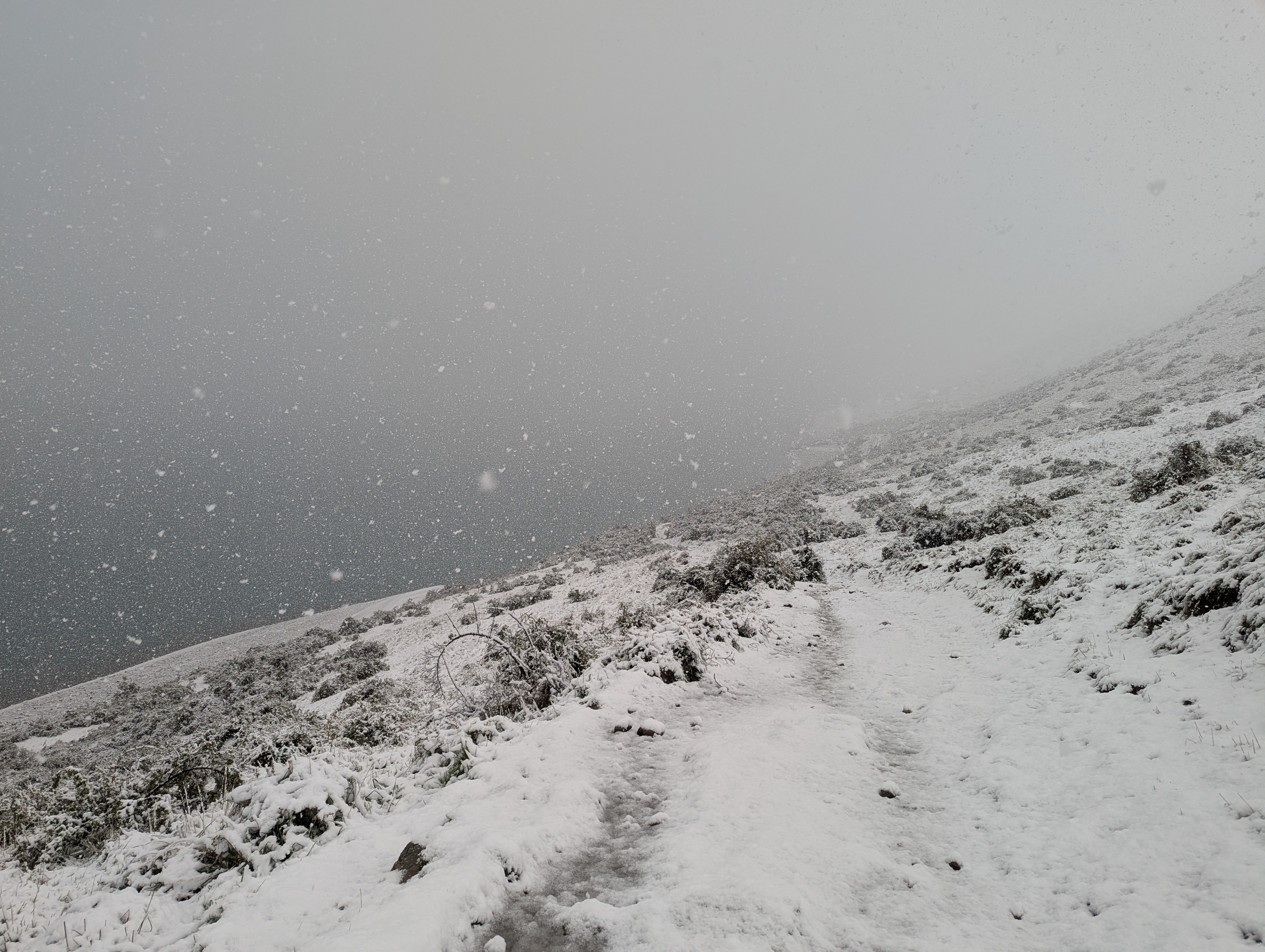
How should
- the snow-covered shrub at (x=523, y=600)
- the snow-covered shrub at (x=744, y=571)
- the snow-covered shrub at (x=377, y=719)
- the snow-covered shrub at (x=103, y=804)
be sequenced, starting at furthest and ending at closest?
the snow-covered shrub at (x=523, y=600), the snow-covered shrub at (x=744, y=571), the snow-covered shrub at (x=377, y=719), the snow-covered shrub at (x=103, y=804)

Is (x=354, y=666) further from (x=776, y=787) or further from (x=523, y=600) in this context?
(x=776, y=787)

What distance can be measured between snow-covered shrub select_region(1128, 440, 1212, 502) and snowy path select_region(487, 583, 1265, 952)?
8378 millimetres

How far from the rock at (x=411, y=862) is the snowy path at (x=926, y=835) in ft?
3.10

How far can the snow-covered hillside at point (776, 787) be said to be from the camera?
10.6 ft

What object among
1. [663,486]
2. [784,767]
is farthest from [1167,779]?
[663,486]

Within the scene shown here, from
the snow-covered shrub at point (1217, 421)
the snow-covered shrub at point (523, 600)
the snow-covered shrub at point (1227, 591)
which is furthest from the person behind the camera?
the snow-covered shrub at point (523, 600)

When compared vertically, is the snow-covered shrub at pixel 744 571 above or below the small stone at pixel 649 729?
below

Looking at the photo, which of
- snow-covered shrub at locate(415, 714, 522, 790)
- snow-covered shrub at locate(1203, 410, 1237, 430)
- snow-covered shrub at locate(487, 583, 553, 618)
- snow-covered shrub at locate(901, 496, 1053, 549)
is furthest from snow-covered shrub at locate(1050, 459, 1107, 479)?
snow-covered shrub at locate(415, 714, 522, 790)

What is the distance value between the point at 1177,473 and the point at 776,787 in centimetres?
1383

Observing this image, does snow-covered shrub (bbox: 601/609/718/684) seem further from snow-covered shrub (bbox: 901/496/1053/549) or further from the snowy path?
snow-covered shrub (bbox: 901/496/1053/549)

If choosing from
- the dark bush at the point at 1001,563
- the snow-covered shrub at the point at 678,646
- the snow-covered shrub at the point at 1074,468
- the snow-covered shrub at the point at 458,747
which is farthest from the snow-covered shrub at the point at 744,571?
the snow-covered shrub at the point at 1074,468

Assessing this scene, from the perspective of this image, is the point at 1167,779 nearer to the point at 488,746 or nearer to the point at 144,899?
the point at 488,746

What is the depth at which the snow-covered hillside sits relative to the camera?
10.6 feet

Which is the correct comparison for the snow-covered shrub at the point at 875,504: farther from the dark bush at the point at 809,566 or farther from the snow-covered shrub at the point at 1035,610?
the snow-covered shrub at the point at 1035,610
